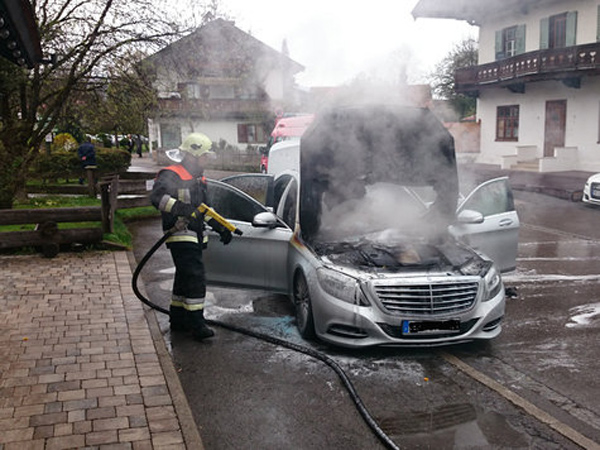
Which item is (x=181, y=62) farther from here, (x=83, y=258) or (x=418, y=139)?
(x=418, y=139)

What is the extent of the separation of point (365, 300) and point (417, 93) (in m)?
4.00

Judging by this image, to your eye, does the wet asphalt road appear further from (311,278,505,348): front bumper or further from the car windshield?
the car windshield

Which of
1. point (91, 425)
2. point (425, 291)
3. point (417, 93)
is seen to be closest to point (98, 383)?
point (91, 425)

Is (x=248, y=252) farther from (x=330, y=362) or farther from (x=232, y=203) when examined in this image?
(x=330, y=362)

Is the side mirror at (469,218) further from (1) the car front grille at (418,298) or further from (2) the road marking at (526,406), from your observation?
(2) the road marking at (526,406)

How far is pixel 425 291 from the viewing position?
5.03m

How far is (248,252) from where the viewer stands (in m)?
6.44

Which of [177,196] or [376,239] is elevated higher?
[177,196]

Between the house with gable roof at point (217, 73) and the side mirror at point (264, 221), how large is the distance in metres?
3.84

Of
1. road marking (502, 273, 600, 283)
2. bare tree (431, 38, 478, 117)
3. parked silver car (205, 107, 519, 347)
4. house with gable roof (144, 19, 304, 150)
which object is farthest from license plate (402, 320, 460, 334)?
bare tree (431, 38, 478, 117)

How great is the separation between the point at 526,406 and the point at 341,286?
1.73 meters

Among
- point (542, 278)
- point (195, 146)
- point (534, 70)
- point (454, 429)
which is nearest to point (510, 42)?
point (534, 70)

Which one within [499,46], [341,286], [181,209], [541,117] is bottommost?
[341,286]

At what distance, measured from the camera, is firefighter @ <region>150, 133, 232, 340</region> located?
5.70 m
